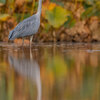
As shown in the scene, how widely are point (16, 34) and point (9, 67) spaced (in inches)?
186

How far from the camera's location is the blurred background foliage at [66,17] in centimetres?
1249

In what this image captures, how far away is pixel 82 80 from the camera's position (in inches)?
164

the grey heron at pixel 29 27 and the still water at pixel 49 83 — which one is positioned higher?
the grey heron at pixel 29 27

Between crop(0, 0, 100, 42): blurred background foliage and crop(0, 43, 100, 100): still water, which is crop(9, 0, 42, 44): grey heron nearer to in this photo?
crop(0, 0, 100, 42): blurred background foliage

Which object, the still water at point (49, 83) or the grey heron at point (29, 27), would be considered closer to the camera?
the still water at point (49, 83)

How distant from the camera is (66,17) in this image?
1253cm

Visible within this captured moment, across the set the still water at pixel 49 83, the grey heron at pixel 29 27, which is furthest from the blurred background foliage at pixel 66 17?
the still water at pixel 49 83

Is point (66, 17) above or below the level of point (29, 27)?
above

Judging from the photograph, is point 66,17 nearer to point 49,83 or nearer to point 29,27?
point 29,27

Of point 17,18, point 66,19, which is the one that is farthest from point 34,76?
point 17,18

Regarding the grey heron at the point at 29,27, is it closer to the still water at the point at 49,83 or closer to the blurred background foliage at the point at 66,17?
the blurred background foliage at the point at 66,17

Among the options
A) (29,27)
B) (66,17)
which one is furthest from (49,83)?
(66,17)

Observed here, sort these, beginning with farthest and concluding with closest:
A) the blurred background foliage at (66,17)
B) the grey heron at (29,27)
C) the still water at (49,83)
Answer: the blurred background foliage at (66,17) → the grey heron at (29,27) → the still water at (49,83)

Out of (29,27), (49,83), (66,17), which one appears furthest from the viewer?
(66,17)
